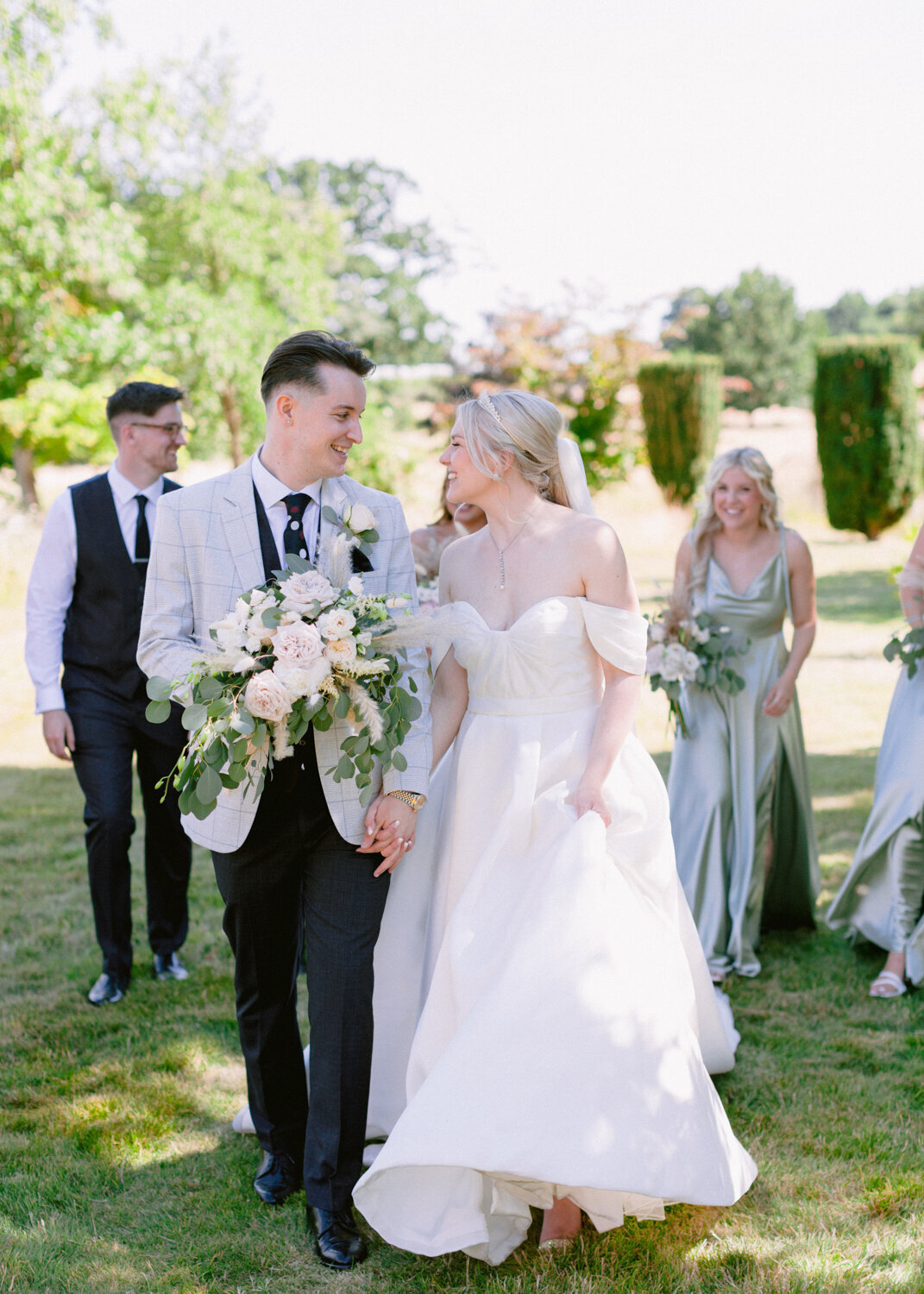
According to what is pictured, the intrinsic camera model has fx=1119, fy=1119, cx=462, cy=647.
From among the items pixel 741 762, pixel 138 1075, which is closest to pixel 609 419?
pixel 741 762

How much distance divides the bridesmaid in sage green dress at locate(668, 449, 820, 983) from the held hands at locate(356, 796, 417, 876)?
2.68 meters

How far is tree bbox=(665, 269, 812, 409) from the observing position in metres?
56.3

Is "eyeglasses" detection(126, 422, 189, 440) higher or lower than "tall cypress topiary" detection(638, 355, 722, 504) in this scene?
lower

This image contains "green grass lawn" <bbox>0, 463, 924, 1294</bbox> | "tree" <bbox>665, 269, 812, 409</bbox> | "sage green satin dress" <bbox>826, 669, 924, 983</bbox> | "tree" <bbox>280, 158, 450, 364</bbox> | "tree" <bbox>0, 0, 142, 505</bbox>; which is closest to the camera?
"green grass lawn" <bbox>0, 463, 924, 1294</bbox>

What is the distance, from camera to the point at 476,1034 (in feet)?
9.50

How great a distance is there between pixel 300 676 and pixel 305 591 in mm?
246

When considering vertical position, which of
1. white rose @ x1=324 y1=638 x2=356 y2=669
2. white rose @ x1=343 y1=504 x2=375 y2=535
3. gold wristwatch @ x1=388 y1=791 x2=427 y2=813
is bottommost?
gold wristwatch @ x1=388 y1=791 x2=427 y2=813

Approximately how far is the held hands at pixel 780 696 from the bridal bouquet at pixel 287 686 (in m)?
3.07

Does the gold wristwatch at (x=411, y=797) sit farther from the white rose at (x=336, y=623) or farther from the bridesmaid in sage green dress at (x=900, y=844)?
the bridesmaid in sage green dress at (x=900, y=844)

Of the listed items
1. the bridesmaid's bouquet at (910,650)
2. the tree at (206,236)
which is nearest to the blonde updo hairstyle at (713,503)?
the bridesmaid's bouquet at (910,650)

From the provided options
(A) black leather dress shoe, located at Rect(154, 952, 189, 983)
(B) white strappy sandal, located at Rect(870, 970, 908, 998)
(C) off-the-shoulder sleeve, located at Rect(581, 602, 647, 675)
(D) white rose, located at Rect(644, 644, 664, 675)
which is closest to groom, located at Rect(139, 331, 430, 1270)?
(C) off-the-shoulder sleeve, located at Rect(581, 602, 647, 675)

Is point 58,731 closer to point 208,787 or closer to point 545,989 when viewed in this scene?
point 208,787

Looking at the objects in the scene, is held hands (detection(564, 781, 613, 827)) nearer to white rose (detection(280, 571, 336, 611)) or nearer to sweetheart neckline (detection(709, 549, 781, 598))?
white rose (detection(280, 571, 336, 611))

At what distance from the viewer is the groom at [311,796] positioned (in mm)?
3090
